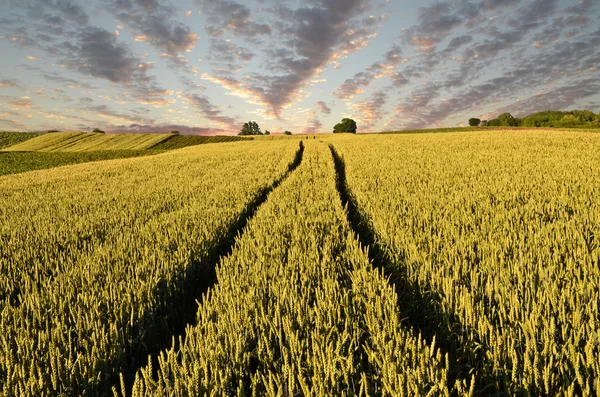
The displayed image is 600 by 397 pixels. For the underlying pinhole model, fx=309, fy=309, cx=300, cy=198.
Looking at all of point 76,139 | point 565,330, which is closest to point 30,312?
point 565,330

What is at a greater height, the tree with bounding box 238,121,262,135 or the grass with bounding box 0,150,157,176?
the tree with bounding box 238,121,262,135

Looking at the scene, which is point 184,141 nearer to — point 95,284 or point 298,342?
point 95,284

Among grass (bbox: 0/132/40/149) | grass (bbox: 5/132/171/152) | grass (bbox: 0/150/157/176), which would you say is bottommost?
grass (bbox: 0/150/157/176)

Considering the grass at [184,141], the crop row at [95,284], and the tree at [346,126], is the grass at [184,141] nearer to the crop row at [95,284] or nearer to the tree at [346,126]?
the tree at [346,126]

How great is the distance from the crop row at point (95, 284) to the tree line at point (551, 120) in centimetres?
8469

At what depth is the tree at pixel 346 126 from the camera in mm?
118369

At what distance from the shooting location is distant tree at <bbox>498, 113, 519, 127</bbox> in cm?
8438

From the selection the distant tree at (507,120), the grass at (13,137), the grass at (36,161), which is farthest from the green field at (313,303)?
the grass at (13,137)

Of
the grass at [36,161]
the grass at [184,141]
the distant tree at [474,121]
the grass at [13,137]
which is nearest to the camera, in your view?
the grass at [36,161]

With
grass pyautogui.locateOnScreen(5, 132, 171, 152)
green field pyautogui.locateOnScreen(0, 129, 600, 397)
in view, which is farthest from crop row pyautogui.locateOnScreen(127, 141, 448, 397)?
grass pyautogui.locateOnScreen(5, 132, 171, 152)

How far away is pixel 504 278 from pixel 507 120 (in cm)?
10316

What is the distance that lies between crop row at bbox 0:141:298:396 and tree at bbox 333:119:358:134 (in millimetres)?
115606

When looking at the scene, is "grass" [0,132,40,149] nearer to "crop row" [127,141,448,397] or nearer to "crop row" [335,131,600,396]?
"crop row" [127,141,448,397]

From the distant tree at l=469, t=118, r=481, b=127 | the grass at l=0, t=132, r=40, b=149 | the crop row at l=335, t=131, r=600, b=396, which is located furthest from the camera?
the distant tree at l=469, t=118, r=481, b=127
